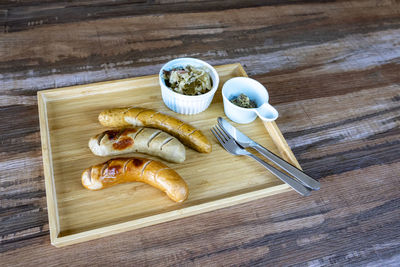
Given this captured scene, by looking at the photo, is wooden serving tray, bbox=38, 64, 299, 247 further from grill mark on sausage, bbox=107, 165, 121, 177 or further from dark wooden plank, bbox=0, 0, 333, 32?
dark wooden plank, bbox=0, 0, 333, 32

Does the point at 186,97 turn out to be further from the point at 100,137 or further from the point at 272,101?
the point at 272,101

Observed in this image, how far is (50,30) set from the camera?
2082mm

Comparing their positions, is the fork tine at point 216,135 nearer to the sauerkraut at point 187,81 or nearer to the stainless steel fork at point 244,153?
the stainless steel fork at point 244,153

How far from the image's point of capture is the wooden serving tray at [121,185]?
3.99 ft

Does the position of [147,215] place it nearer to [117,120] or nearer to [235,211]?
[235,211]

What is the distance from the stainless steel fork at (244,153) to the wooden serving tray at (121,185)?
29 millimetres

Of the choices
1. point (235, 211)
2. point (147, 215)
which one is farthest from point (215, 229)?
point (147, 215)

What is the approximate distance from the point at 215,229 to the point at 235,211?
125mm

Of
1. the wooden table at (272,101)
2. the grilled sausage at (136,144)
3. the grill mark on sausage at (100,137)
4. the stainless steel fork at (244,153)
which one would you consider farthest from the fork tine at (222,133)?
the grill mark on sausage at (100,137)

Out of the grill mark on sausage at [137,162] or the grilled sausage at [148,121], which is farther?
the grilled sausage at [148,121]

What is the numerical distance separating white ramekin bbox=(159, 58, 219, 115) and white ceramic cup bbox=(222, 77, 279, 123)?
83mm

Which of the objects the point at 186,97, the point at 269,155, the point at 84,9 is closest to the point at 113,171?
the point at 186,97

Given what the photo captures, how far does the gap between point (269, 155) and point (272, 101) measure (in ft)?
1.75

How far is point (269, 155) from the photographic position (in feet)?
4.74
